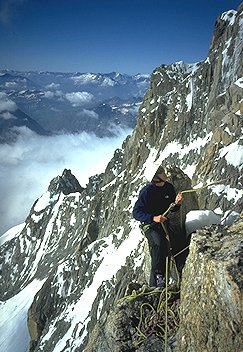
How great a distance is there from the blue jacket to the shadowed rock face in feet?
10.2

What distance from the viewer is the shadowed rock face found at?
24.6 feet

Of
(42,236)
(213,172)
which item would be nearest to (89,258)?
(213,172)

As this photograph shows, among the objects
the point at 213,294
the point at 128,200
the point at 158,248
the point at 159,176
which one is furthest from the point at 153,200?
the point at 128,200

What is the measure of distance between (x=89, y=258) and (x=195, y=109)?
60861 mm

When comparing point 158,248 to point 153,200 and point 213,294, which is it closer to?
point 153,200

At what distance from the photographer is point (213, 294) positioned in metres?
8.12

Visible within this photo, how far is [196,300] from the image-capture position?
8727 mm

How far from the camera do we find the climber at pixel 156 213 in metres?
12.5

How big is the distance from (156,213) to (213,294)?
509 cm

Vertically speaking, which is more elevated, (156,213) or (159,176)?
(159,176)

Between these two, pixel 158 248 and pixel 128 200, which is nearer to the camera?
pixel 158 248

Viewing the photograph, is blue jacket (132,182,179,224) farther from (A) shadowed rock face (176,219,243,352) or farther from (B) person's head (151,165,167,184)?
(A) shadowed rock face (176,219,243,352)

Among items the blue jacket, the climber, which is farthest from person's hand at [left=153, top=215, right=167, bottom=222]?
the blue jacket

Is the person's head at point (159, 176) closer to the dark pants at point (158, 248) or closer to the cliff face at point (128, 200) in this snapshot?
the dark pants at point (158, 248)
